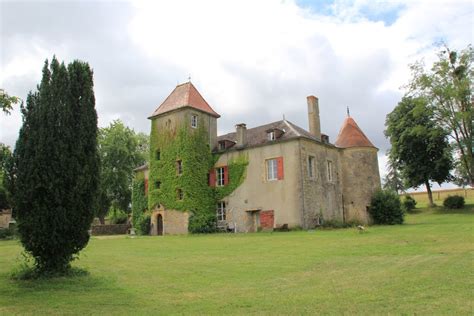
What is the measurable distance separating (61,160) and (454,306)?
8.94 metres

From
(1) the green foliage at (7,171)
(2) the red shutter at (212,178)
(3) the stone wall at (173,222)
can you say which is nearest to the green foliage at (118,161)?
(3) the stone wall at (173,222)

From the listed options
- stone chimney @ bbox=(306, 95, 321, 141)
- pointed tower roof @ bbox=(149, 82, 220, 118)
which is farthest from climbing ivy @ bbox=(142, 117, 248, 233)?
stone chimney @ bbox=(306, 95, 321, 141)

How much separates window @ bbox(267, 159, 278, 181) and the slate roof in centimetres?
146

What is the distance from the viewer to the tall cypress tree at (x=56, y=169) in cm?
1036

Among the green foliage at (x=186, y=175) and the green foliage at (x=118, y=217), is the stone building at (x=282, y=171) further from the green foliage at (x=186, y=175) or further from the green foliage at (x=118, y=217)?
the green foliage at (x=118, y=217)

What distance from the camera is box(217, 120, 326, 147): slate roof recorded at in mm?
29519

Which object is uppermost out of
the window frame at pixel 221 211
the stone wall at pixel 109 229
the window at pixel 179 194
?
the window at pixel 179 194

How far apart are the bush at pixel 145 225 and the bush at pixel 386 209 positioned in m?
17.3

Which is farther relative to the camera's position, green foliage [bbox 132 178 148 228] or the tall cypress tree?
green foliage [bbox 132 178 148 228]

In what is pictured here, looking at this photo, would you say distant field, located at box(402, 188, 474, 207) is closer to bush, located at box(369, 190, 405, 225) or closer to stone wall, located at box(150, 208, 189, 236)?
bush, located at box(369, 190, 405, 225)

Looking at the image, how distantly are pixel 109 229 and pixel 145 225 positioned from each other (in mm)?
7203

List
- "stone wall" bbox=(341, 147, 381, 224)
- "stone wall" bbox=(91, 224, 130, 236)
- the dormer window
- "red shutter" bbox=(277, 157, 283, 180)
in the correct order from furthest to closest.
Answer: "stone wall" bbox=(91, 224, 130, 236) → "stone wall" bbox=(341, 147, 381, 224) → the dormer window → "red shutter" bbox=(277, 157, 283, 180)

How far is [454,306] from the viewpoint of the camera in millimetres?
6477

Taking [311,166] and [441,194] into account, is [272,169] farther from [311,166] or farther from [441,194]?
[441,194]
